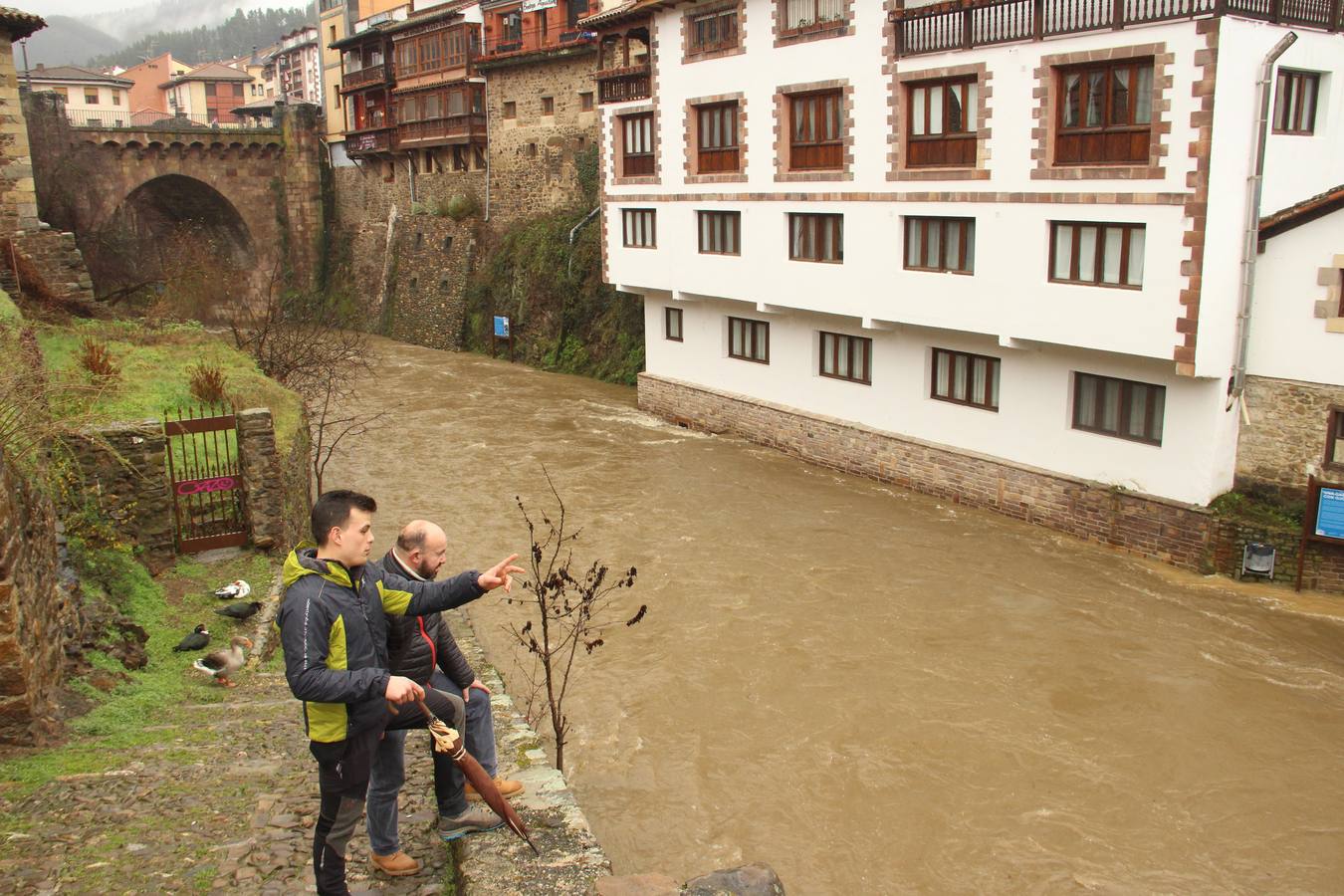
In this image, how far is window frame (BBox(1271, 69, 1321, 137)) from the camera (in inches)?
551

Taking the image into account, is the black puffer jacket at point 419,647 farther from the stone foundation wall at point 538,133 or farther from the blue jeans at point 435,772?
the stone foundation wall at point 538,133

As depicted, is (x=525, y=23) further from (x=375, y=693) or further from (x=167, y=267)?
(x=375, y=693)

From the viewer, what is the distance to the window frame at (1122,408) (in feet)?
47.6

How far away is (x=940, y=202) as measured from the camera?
650 inches

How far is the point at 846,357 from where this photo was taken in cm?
1973

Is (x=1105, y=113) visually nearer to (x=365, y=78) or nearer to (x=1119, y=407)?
(x=1119, y=407)

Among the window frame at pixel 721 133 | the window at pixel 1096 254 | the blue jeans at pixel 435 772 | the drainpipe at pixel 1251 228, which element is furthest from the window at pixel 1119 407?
the blue jeans at pixel 435 772

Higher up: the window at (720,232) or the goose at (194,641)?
the window at (720,232)

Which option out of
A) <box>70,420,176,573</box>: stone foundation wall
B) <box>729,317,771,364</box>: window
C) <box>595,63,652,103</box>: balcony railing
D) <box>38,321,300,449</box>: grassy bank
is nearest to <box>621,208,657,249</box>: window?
<box>595,63,652,103</box>: balcony railing

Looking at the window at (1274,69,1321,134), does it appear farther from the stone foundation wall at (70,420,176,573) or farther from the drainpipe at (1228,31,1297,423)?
the stone foundation wall at (70,420,176,573)

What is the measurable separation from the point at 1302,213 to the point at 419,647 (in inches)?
487

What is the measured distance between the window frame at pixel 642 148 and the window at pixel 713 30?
2.05 metres

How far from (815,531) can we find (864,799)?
7.46 meters

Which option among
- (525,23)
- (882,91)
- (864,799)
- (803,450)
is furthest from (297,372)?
(525,23)
